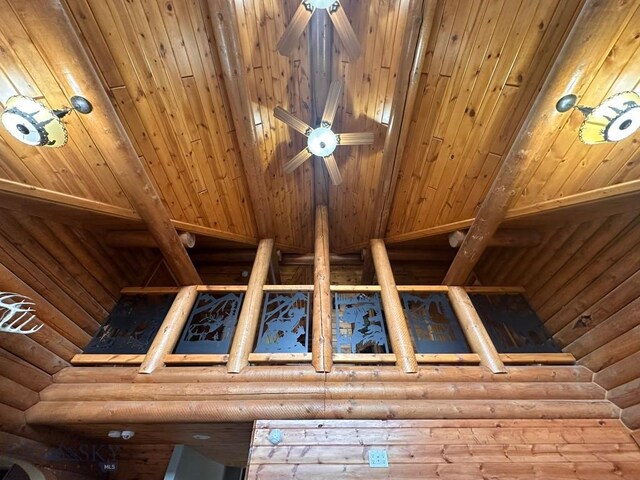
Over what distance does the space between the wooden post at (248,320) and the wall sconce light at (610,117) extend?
10.4 ft

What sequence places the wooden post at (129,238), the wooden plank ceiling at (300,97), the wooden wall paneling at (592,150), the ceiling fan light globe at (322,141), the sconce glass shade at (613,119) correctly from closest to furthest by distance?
the sconce glass shade at (613,119) < the wooden wall paneling at (592,150) < the wooden plank ceiling at (300,97) < the ceiling fan light globe at (322,141) < the wooden post at (129,238)

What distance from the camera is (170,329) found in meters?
2.90

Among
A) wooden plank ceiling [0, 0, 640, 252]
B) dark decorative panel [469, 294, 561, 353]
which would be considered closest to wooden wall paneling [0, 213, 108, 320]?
wooden plank ceiling [0, 0, 640, 252]

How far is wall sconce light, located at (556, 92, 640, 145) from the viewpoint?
1.54m

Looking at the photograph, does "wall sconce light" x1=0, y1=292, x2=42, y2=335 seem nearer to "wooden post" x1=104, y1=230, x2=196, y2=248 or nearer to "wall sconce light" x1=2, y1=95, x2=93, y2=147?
"wooden post" x1=104, y1=230, x2=196, y2=248

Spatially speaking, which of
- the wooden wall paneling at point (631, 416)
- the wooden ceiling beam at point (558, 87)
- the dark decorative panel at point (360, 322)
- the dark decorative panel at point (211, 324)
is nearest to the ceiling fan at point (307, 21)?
the wooden ceiling beam at point (558, 87)

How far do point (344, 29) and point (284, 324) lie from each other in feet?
10.00

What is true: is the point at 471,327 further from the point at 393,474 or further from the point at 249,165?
the point at 249,165

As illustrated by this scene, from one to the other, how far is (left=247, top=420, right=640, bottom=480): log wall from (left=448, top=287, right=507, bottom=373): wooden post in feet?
1.72

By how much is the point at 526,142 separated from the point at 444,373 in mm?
2079

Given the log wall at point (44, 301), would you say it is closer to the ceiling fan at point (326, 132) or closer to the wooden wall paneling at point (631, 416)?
the ceiling fan at point (326, 132)

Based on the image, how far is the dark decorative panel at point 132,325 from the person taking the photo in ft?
9.50

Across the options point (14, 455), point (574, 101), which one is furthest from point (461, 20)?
point (14, 455)

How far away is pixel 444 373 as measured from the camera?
2482mm
